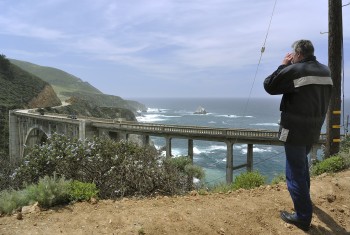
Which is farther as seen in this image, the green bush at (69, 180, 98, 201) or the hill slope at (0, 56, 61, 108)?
the hill slope at (0, 56, 61, 108)

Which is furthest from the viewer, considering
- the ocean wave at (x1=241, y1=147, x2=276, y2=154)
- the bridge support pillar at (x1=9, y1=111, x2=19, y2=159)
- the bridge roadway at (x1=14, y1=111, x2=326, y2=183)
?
the ocean wave at (x1=241, y1=147, x2=276, y2=154)

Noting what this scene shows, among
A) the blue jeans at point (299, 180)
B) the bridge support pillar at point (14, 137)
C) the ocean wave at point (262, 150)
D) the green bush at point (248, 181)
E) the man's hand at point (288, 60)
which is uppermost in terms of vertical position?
the man's hand at point (288, 60)

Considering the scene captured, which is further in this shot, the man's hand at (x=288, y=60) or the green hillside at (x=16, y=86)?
the green hillside at (x=16, y=86)

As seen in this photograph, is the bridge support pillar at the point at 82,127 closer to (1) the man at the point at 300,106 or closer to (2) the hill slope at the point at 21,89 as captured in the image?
(1) the man at the point at 300,106

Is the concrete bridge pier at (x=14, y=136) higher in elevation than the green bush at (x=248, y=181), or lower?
lower

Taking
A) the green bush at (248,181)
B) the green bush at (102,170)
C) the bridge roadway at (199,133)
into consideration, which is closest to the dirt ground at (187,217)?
the green bush at (248,181)

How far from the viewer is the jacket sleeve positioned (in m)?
4.20

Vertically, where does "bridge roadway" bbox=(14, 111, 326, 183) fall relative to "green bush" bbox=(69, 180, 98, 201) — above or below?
below

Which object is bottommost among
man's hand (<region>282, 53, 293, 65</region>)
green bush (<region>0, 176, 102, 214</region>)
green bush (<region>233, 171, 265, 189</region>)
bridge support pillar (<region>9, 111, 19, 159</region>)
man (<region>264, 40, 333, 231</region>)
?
bridge support pillar (<region>9, 111, 19, 159</region>)

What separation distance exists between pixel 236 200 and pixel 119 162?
3496 millimetres

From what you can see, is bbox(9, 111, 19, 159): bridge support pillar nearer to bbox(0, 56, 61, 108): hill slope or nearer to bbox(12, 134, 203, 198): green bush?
bbox(0, 56, 61, 108): hill slope

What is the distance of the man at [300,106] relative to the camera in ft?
13.7

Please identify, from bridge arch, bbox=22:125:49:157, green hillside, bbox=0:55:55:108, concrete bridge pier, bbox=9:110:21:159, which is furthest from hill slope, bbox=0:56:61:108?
bridge arch, bbox=22:125:49:157

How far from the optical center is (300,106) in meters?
4.17
